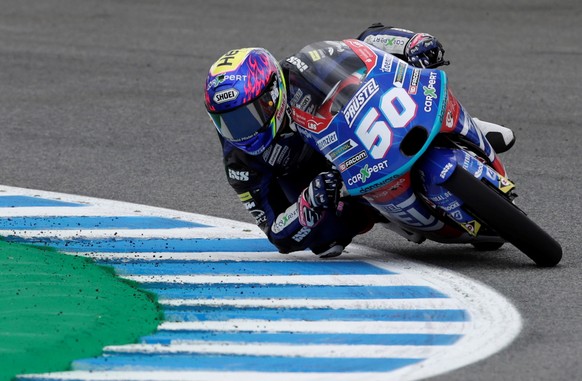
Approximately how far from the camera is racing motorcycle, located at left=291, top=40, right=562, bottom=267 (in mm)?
7000

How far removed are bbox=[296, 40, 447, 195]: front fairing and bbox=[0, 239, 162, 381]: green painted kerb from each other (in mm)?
1276

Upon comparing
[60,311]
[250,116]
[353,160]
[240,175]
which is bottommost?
[60,311]

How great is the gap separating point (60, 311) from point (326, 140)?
1.74 meters

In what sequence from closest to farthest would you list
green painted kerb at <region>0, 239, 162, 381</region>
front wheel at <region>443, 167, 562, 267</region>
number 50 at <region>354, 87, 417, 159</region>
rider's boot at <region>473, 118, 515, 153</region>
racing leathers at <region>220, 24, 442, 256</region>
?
green painted kerb at <region>0, 239, 162, 381</region>
front wheel at <region>443, 167, 562, 267</region>
number 50 at <region>354, 87, 417, 159</region>
racing leathers at <region>220, 24, 442, 256</region>
rider's boot at <region>473, 118, 515, 153</region>

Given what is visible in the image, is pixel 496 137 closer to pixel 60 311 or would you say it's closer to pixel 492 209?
pixel 492 209

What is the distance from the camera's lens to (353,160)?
23.4 ft

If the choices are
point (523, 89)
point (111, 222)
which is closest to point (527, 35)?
point (523, 89)

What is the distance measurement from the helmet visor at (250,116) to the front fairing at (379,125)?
221mm

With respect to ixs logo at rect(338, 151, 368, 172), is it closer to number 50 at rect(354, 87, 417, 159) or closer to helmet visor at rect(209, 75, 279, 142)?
number 50 at rect(354, 87, 417, 159)

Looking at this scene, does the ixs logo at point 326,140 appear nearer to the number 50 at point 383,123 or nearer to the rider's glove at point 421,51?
the number 50 at point 383,123

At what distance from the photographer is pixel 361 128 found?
7078 millimetres

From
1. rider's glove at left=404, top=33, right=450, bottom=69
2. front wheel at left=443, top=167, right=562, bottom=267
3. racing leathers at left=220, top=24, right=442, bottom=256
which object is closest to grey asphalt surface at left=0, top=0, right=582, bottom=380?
front wheel at left=443, top=167, right=562, bottom=267

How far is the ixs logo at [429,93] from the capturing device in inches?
281

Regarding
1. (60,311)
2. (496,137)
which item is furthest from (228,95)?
(496,137)
